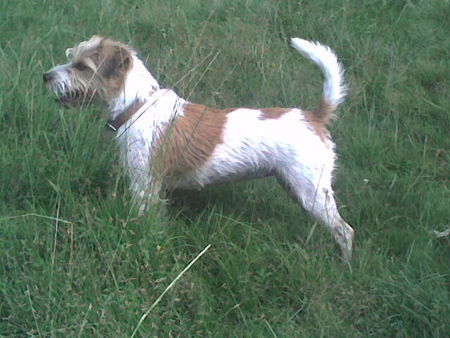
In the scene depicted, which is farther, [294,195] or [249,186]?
[249,186]

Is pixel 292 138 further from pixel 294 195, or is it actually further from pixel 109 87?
pixel 109 87

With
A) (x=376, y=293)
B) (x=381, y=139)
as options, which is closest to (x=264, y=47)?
(x=381, y=139)

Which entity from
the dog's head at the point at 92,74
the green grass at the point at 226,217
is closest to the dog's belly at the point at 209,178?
the green grass at the point at 226,217

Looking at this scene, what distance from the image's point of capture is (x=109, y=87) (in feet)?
13.2

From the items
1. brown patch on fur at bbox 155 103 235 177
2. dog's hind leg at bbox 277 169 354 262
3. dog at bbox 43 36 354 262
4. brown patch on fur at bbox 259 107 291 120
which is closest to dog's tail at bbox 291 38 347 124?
dog at bbox 43 36 354 262

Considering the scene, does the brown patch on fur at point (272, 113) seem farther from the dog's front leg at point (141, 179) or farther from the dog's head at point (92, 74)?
the dog's head at point (92, 74)

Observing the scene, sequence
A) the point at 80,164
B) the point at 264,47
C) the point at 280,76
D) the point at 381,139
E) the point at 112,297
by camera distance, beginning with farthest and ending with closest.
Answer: the point at 264,47 → the point at 280,76 → the point at 381,139 → the point at 80,164 → the point at 112,297

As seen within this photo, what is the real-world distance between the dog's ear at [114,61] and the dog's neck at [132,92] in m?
0.05

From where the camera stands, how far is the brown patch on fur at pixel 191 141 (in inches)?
156

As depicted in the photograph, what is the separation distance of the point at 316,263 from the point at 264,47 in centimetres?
299

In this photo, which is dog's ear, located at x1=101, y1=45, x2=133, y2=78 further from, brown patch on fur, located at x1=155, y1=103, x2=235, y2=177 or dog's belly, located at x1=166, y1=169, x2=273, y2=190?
dog's belly, located at x1=166, y1=169, x2=273, y2=190

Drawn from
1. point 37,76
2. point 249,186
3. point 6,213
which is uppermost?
point 37,76

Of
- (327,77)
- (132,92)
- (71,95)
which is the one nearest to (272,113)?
(327,77)

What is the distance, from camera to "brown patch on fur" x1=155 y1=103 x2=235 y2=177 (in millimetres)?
3971
